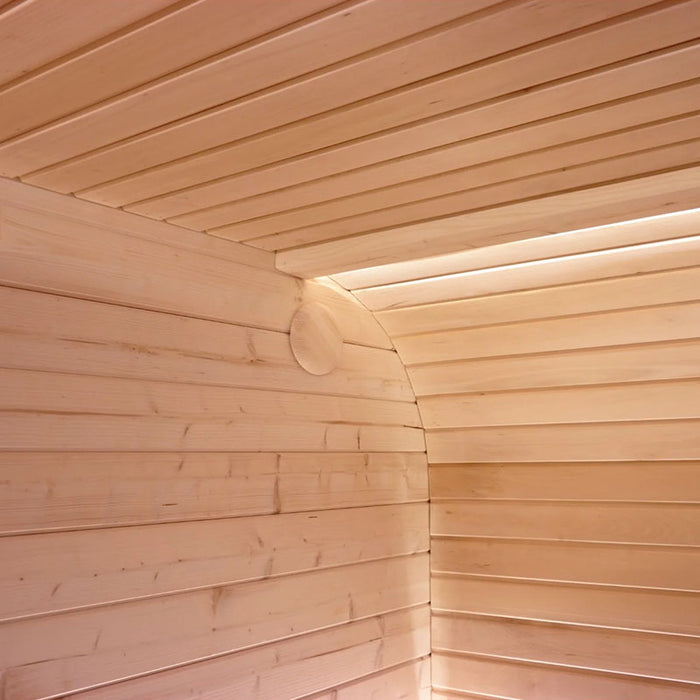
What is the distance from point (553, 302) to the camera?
108 inches

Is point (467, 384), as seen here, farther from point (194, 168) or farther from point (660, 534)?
point (194, 168)

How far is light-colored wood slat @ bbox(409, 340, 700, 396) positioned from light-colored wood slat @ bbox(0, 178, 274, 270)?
87 cm

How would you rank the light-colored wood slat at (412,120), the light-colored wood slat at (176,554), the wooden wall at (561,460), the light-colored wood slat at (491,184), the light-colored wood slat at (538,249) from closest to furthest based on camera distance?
1. the light-colored wood slat at (412,120)
2. the light-colored wood slat at (491,184)
3. the light-colored wood slat at (176,554)
4. the light-colored wood slat at (538,249)
5. the wooden wall at (561,460)

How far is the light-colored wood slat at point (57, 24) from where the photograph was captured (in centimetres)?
129

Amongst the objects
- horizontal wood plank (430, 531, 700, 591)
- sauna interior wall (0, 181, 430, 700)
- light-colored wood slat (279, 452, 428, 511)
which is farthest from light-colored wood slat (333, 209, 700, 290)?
horizontal wood plank (430, 531, 700, 591)

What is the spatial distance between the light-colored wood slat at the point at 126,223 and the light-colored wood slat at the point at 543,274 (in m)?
0.52

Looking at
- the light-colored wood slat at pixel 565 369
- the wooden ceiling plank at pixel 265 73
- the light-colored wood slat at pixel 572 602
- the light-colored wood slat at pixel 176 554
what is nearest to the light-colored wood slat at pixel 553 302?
the light-colored wood slat at pixel 565 369

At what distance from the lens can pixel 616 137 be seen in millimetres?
1767

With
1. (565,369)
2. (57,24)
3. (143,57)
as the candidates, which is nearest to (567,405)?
(565,369)

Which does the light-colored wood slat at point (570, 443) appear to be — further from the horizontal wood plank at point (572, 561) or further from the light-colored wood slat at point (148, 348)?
the light-colored wood slat at point (148, 348)

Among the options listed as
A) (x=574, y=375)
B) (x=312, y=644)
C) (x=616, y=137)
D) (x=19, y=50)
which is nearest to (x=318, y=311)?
(x=574, y=375)

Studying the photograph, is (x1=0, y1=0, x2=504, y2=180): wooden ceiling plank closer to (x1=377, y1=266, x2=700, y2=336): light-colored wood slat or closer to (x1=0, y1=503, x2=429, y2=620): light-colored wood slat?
(x1=0, y1=503, x2=429, y2=620): light-colored wood slat

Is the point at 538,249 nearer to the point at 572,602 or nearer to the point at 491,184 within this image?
the point at 491,184

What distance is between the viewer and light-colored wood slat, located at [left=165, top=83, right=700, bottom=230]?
5.35 feet
